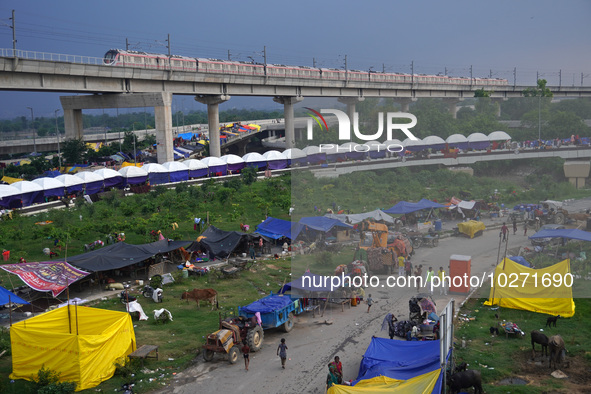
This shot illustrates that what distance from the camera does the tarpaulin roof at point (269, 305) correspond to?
1505 cm

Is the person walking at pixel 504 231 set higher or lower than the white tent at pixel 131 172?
lower

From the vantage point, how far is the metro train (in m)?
43.4

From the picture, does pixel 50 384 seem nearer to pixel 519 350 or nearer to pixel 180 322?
pixel 180 322

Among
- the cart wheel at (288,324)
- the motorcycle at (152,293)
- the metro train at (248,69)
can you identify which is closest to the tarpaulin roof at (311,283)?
the cart wheel at (288,324)

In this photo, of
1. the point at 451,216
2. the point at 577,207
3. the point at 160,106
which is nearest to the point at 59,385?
the point at 451,216

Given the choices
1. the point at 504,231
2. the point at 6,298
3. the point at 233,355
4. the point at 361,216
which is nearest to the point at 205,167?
the point at 6,298

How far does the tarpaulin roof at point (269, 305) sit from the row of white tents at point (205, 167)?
3.93 meters

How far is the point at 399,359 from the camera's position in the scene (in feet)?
39.5

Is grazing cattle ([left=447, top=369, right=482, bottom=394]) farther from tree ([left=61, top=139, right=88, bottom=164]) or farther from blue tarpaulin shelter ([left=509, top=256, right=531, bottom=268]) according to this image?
tree ([left=61, top=139, right=88, bottom=164])

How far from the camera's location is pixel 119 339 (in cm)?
1333

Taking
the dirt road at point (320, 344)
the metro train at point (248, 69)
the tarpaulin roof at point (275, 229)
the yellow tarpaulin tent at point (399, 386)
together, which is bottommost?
the dirt road at point (320, 344)

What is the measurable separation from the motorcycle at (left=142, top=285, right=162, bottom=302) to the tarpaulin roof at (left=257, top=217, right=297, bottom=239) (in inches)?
289

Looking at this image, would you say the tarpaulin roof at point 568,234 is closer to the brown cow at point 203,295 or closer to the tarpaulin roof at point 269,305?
the tarpaulin roof at point 269,305

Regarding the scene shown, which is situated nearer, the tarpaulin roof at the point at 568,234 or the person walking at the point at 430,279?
the tarpaulin roof at the point at 568,234
